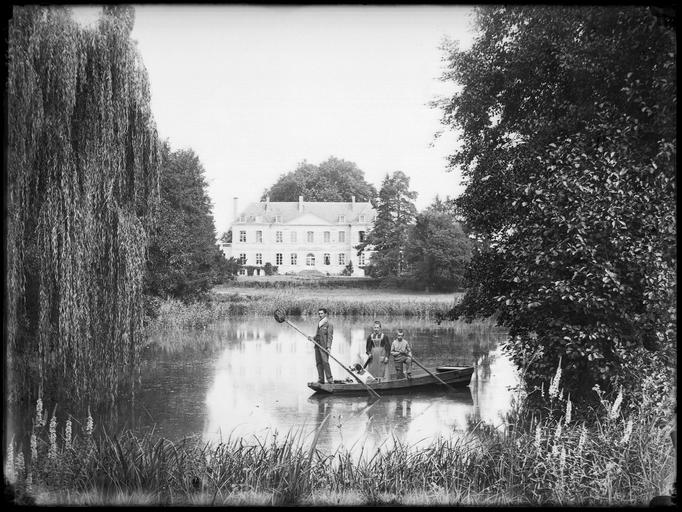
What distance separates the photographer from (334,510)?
4891 millimetres

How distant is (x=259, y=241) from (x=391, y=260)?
2.98m

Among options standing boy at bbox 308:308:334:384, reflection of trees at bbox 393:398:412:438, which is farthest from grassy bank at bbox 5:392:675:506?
standing boy at bbox 308:308:334:384

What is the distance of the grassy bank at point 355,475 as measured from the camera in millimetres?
5285

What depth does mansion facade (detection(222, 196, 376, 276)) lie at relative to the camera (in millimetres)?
13484

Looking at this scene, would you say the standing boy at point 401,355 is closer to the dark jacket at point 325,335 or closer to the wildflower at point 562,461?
the dark jacket at point 325,335

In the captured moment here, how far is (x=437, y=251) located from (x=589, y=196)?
6858 millimetres

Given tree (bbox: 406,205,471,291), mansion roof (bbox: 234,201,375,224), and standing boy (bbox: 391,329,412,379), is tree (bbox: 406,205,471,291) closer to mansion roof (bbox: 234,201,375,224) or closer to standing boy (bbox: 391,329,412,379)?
mansion roof (bbox: 234,201,375,224)

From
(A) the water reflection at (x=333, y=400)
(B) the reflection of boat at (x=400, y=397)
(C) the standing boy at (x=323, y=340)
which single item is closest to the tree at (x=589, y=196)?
(A) the water reflection at (x=333, y=400)

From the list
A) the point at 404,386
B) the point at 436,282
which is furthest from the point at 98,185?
the point at 436,282

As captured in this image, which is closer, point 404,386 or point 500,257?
point 500,257

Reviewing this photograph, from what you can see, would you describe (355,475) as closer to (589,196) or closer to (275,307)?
(589,196)

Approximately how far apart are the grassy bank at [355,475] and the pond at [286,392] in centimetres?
54

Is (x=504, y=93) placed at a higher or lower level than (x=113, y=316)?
higher

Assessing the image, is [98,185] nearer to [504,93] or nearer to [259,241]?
[504,93]
